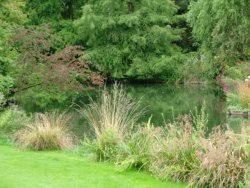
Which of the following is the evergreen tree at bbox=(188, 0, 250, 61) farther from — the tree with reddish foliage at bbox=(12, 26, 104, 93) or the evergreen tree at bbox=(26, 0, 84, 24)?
the tree with reddish foliage at bbox=(12, 26, 104, 93)

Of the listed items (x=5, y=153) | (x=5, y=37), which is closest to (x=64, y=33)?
(x=5, y=37)

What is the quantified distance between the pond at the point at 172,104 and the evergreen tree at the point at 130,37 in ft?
9.45

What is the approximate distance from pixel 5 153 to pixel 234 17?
57.3ft

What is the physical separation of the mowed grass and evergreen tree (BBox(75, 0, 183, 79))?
2310 cm

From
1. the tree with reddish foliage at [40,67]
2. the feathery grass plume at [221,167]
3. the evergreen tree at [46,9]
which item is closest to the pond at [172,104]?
the tree with reddish foliage at [40,67]

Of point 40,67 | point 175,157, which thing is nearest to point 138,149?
point 175,157

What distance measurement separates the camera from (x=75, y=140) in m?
11.5

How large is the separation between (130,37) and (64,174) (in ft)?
82.1

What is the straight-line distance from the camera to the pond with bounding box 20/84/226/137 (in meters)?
15.7

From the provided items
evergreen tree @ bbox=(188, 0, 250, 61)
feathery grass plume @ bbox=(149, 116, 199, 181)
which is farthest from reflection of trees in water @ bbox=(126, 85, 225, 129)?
feathery grass plume @ bbox=(149, 116, 199, 181)

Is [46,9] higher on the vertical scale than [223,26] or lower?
higher

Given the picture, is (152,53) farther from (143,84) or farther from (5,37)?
(5,37)

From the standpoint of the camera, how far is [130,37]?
3119 cm

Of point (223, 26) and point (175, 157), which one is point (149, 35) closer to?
point (223, 26)
